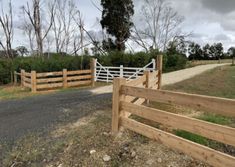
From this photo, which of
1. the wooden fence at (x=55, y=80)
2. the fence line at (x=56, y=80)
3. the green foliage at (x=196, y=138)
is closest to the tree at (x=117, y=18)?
the fence line at (x=56, y=80)

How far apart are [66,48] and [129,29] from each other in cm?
782

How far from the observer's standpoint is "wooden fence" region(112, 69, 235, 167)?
2.76 meters

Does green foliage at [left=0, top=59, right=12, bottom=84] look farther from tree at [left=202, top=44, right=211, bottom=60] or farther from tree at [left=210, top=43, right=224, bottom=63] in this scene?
tree at [left=210, top=43, right=224, bottom=63]

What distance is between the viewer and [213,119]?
5324 millimetres

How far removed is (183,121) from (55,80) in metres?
9.89

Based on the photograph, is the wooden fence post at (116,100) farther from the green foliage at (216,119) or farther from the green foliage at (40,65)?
the green foliage at (40,65)

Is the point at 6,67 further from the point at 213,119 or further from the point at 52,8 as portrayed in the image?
the point at 213,119

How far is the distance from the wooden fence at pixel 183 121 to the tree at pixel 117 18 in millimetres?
22328

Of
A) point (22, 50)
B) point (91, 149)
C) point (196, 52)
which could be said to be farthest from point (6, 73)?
point (196, 52)

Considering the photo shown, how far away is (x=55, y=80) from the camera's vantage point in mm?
12188

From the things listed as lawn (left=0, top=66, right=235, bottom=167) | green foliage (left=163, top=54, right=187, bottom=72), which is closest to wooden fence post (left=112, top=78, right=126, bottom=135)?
lawn (left=0, top=66, right=235, bottom=167)

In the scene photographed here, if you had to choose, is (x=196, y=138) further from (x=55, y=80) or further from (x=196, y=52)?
(x=196, y=52)

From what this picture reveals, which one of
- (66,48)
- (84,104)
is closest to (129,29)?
(66,48)

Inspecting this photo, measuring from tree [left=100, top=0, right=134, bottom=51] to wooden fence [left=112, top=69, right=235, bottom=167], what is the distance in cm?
2233
